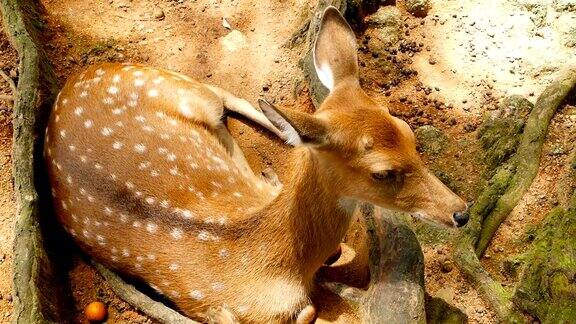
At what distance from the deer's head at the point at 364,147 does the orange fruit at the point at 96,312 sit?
193cm

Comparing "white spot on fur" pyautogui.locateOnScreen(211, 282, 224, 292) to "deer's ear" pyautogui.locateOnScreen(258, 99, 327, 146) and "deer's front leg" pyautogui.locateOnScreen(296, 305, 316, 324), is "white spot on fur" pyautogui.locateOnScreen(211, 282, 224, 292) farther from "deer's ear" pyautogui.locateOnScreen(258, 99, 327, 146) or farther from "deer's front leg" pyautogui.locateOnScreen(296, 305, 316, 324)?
"deer's ear" pyautogui.locateOnScreen(258, 99, 327, 146)

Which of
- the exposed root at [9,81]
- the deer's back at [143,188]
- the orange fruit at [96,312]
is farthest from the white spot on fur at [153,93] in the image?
the orange fruit at [96,312]

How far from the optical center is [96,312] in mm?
4074

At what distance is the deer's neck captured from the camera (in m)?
3.51

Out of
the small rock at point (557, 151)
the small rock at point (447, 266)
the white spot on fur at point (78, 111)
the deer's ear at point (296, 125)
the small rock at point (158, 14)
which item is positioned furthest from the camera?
the small rock at point (158, 14)

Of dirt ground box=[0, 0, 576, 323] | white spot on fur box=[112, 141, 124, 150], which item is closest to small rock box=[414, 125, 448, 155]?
dirt ground box=[0, 0, 576, 323]

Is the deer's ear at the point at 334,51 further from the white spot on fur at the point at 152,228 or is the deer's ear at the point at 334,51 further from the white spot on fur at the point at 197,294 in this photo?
the white spot on fur at the point at 197,294

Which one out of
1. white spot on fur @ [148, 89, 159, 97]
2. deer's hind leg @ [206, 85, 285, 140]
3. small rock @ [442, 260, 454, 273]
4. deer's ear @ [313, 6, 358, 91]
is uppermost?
deer's ear @ [313, 6, 358, 91]

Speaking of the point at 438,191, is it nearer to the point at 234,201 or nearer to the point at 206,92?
the point at 234,201

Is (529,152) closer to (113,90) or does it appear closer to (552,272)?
(552,272)

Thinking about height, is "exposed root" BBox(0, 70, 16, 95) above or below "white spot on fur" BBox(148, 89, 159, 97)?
above

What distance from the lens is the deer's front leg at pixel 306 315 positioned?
158 inches

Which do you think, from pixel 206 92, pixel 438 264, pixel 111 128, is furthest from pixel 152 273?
pixel 438 264

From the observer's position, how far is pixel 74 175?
405 cm
